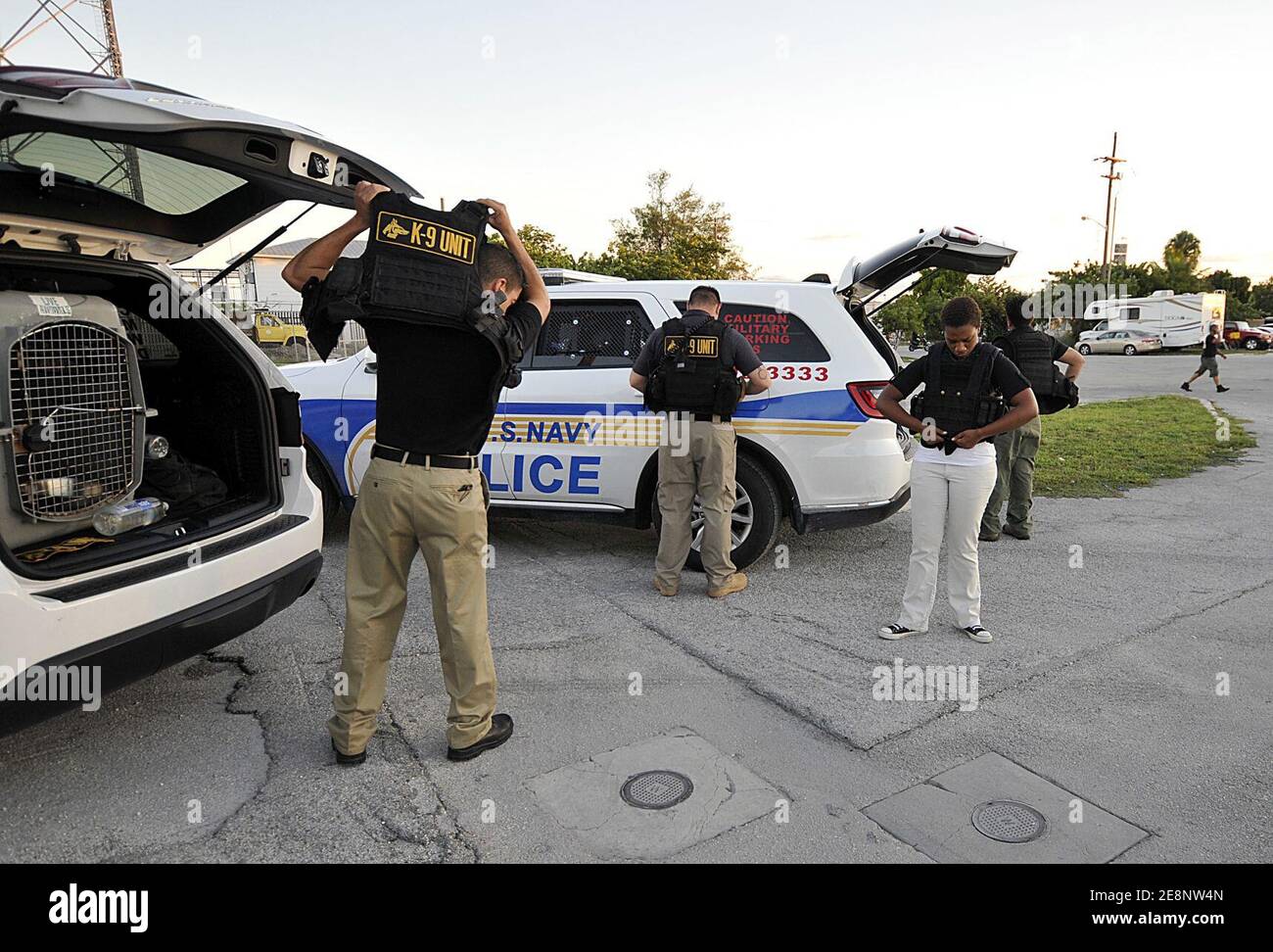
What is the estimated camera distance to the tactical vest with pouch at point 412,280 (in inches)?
116

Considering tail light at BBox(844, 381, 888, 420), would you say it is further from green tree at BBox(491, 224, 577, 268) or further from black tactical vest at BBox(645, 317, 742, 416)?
green tree at BBox(491, 224, 577, 268)

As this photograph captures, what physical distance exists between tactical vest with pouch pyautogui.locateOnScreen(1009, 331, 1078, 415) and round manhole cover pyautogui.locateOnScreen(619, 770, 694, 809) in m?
4.47

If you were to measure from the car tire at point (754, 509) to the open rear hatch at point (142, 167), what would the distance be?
115 inches

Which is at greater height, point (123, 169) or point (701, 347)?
point (123, 169)

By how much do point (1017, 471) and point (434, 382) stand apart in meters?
5.02

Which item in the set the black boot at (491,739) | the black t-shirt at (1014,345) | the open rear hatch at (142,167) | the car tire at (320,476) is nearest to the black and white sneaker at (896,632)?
the black boot at (491,739)

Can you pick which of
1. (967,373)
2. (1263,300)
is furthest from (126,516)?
(1263,300)

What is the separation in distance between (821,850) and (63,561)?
2.65 m

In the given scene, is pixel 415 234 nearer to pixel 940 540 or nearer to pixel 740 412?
pixel 740 412

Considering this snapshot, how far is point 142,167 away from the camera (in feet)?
10.7

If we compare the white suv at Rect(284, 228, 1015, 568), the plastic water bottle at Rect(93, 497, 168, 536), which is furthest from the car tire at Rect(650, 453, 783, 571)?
the plastic water bottle at Rect(93, 497, 168, 536)

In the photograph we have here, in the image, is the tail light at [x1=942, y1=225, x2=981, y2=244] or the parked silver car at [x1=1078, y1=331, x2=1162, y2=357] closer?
the tail light at [x1=942, y1=225, x2=981, y2=244]

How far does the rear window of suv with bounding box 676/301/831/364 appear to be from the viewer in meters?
5.46
